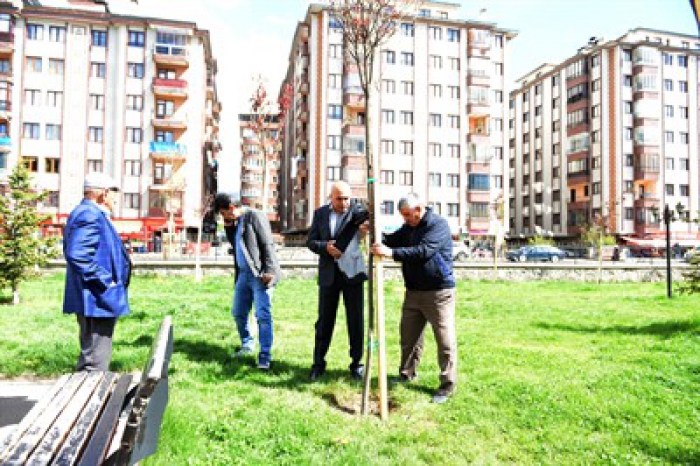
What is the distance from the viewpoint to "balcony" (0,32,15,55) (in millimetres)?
46094

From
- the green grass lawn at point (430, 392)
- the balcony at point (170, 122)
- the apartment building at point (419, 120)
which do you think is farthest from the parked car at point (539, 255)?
the green grass lawn at point (430, 392)

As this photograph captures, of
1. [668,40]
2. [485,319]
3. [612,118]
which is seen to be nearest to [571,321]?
[485,319]

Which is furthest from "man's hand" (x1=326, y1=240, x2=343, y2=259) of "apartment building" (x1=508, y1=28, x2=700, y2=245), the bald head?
"apartment building" (x1=508, y1=28, x2=700, y2=245)

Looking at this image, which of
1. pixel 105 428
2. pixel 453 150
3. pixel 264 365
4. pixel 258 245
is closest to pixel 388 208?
pixel 453 150

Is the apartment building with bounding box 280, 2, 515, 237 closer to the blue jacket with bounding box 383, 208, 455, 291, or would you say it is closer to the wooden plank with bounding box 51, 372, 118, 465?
the blue jacket with bounding box 383, 208, 455, 291

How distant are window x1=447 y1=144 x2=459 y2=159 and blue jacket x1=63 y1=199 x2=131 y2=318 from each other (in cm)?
5084

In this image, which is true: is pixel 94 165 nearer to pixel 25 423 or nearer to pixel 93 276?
pixel 93 276

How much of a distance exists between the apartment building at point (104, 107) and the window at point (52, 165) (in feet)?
0.29

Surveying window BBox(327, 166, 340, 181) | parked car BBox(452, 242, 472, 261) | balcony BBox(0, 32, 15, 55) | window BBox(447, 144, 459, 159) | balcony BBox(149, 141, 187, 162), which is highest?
balcony BBox(0, 32, 15, 55)

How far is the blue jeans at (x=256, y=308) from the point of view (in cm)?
591

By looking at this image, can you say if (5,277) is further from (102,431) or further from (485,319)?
(102,431)

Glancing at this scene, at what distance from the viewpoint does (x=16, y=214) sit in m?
12.1

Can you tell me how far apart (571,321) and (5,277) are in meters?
12.0

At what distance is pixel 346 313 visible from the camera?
550 cm
